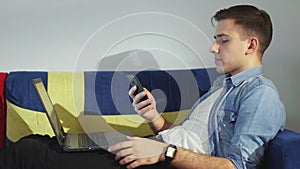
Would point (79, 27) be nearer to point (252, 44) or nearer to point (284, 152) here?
point (252, 44)

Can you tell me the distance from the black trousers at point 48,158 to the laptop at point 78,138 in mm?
45

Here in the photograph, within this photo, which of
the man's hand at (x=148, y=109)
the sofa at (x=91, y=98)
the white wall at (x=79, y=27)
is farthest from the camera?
the white wall at (x=79, y=27)

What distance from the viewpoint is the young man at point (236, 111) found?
3.79ft

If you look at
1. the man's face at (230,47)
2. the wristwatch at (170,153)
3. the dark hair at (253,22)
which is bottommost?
the wristwatch at (170,153)

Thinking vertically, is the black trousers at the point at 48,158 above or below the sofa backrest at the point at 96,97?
below

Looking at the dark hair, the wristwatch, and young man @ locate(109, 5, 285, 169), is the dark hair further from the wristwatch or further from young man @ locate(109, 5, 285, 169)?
the wristwatch

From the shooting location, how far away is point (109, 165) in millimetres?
1201

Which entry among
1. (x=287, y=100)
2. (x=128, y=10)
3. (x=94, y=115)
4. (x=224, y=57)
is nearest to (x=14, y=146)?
(x=94, y=115)

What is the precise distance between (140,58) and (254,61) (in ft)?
2.28

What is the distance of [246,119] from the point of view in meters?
1.17

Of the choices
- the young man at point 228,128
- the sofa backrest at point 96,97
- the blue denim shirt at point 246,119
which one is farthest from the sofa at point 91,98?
the blue denim shirt at point 246,119

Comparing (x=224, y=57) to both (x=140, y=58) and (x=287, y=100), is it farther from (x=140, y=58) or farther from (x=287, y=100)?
(x=287, y=100)

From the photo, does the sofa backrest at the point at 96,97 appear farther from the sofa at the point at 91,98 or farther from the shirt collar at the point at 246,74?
the shirt collar at the point at 246,74

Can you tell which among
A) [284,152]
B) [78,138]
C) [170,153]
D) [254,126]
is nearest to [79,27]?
[78,138]
